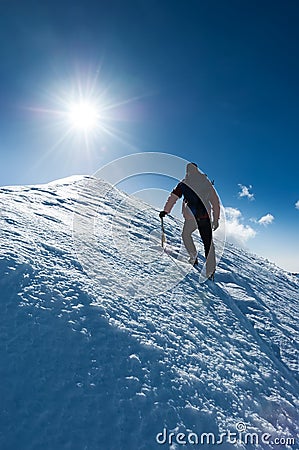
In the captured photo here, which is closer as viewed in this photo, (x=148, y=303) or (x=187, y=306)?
(x=148, y=303)

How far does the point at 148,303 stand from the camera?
4.36 m

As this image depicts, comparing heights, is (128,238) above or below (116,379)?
above

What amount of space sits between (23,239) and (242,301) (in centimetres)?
522

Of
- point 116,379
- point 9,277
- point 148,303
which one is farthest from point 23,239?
point 116,379

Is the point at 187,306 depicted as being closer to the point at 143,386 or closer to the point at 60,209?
the point at 143,386
